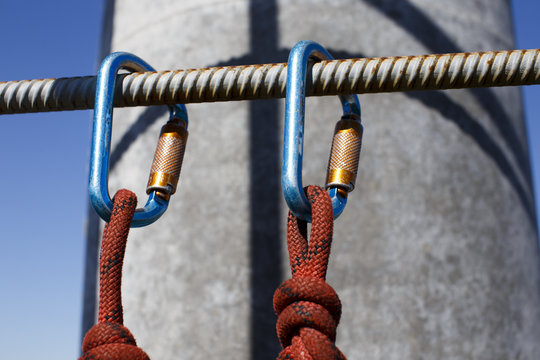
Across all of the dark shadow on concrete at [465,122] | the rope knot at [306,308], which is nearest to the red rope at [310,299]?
the rope knot at [306,308]

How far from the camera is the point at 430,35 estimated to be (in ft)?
5.08

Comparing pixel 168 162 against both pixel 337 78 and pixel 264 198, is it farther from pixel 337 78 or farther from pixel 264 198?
pixel 264 198

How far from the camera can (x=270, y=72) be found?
2.54ft

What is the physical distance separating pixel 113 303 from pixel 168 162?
0.74 feet

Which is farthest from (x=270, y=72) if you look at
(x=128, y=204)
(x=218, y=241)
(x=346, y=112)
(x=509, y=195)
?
(x=509, y=195)

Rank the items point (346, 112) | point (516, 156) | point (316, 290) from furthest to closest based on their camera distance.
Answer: point (516, 156) < point (346, 112) < point (316, 290)

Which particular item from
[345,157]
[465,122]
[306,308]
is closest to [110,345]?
[306,308]

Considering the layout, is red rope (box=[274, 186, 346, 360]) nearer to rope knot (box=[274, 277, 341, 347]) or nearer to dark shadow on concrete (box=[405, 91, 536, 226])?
rope knot (box=[274, 277, 341, 347])

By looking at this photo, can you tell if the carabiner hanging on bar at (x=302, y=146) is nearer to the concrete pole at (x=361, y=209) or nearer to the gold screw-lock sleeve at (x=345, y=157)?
the gold screw-lock sleeve at (x=345, y=157)

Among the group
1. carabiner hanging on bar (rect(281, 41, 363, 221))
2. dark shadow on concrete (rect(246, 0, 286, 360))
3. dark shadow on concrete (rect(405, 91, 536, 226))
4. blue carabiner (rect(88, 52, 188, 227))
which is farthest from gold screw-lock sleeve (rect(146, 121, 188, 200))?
dark shadow on concrete (rect(405, 91, 536, 226))

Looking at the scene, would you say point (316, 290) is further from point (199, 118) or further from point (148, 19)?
point (148, 19)

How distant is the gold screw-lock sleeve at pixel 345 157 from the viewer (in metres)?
0.73

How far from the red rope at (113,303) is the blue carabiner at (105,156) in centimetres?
2

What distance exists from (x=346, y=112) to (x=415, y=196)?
636 millimetres
